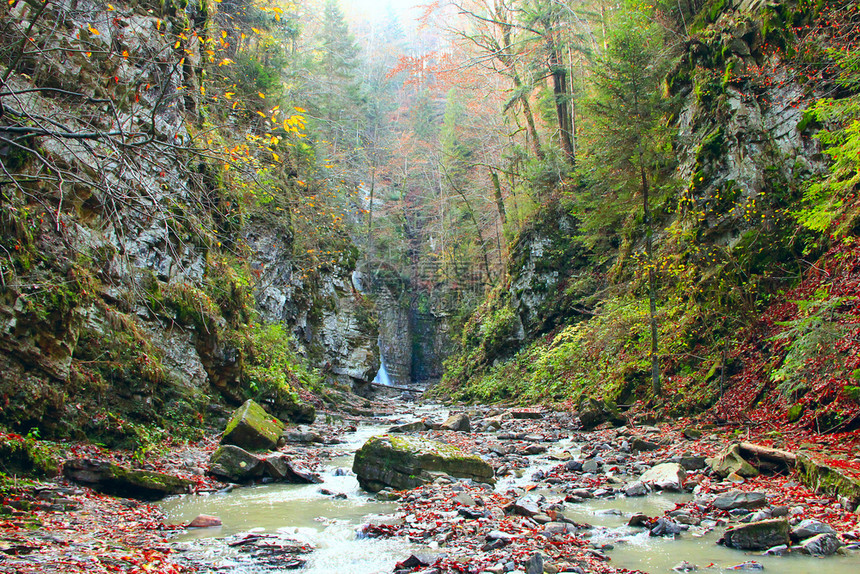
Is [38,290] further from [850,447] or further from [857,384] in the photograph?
[857,384]

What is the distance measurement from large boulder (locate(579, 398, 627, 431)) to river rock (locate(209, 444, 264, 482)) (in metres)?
6.84

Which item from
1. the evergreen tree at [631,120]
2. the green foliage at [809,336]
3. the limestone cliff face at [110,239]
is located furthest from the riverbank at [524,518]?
the evergreen tree at [631,120]

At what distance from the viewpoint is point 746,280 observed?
904cm

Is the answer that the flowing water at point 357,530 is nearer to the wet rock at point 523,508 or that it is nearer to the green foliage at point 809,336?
the wet rock at point 523,508

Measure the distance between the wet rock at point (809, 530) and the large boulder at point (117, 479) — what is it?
6.30m

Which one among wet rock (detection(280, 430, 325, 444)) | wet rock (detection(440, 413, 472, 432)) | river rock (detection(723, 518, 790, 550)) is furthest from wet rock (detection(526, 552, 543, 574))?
wet rock (detection(440, 413, 472, 432))

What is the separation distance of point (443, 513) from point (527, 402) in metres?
11.3

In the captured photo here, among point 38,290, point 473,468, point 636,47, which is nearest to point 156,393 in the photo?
point 38,290

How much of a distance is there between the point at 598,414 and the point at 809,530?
6.74 metres

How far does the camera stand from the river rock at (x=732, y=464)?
551 centimetres

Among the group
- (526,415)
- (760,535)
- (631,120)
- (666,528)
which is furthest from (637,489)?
(631,120)

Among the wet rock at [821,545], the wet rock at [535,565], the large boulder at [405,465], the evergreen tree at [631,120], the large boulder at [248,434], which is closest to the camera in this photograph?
the wet rock at [535,565]

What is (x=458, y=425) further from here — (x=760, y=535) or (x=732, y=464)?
(x=760, y=535)

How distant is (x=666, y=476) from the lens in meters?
5.75
